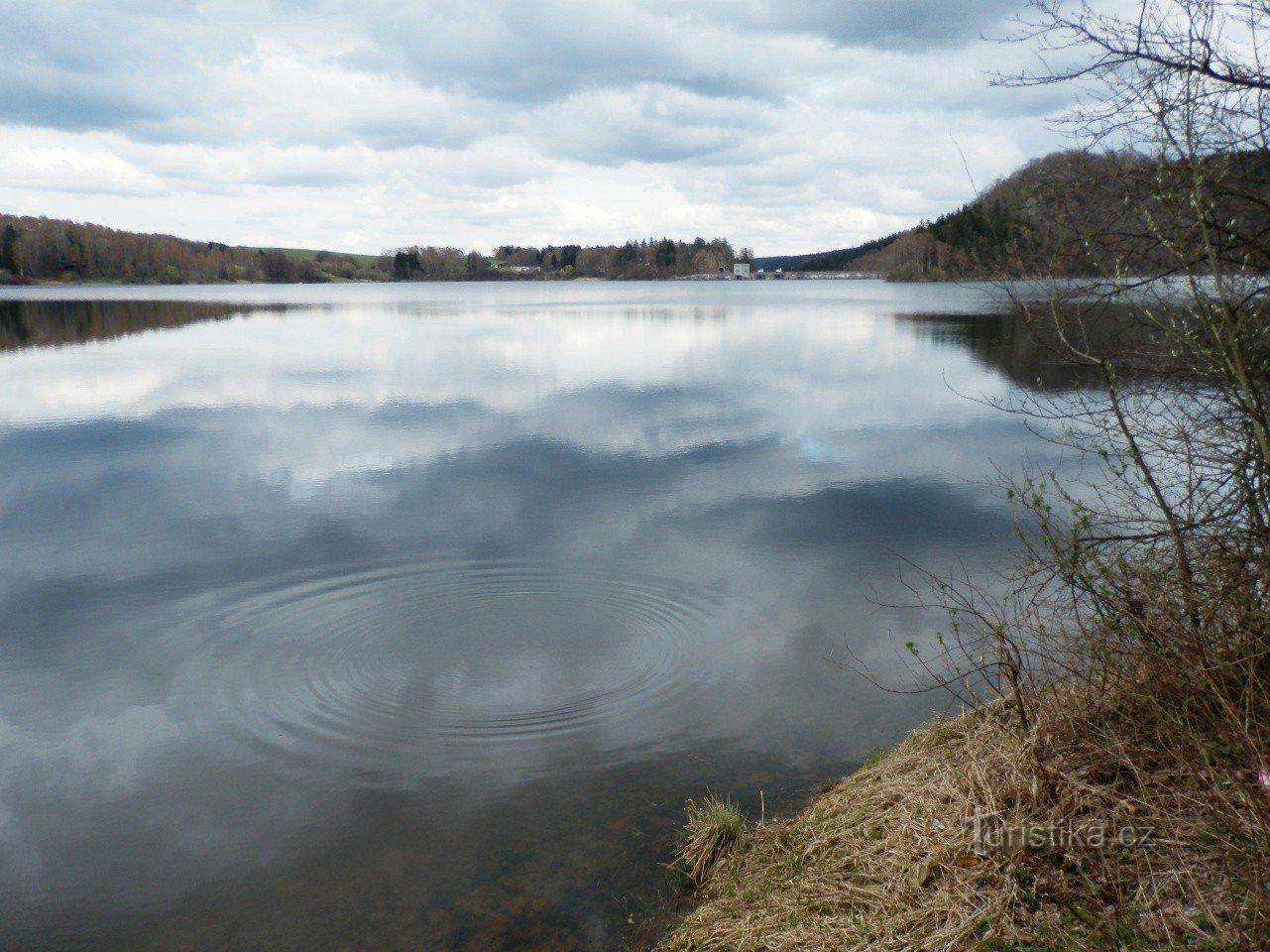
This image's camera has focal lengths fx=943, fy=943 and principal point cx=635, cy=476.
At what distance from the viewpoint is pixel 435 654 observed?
9.31m

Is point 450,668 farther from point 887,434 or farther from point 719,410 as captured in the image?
point 719,410

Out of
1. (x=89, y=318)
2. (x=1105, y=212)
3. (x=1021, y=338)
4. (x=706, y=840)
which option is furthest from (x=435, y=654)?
(x=89, y=318)

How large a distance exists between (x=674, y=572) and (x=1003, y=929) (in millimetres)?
7412

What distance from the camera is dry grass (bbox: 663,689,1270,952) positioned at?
13.5 feet

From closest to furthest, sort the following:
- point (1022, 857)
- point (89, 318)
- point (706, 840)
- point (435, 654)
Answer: point (1022, 857)
point (706, 840)
point (435, 654)
point (89, 318)

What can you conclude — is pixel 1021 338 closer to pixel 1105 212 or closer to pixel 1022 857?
pixel 1105 212

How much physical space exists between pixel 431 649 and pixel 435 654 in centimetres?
15

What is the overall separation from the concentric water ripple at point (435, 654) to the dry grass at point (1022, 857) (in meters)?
2.72

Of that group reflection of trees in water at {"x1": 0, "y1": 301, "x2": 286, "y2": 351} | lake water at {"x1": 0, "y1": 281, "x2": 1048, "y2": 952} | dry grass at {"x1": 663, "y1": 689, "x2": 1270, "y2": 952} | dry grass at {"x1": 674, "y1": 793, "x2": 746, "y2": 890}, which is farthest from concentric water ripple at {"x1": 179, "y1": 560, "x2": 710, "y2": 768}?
reflection of trees in water at {"x1": 0, "y1": 301, "x2": 286, "y2": 351}

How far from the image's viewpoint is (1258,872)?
3.86m

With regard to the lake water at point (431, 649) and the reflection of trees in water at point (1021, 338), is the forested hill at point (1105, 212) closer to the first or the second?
the reflection of trees in water at point (1021, 338)

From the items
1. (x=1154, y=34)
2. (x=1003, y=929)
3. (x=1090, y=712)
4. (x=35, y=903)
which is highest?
(x=1154, y=34)

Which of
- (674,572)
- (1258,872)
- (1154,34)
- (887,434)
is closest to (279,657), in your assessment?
(674,572)

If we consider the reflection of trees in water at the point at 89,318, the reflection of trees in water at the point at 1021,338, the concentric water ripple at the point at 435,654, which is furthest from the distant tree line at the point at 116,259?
the concentric water ripple at the point at 435,654
